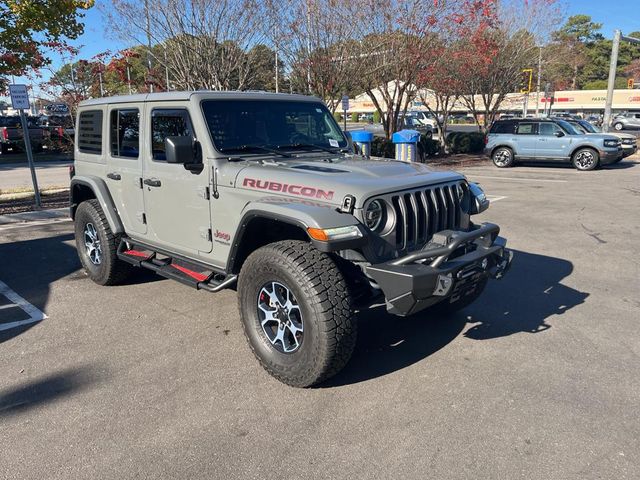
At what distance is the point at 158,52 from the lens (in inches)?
581

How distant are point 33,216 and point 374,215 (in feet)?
28.2

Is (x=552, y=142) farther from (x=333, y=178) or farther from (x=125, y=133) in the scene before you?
(x=333, y=178)

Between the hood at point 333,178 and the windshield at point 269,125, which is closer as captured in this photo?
the hood at point 333,178

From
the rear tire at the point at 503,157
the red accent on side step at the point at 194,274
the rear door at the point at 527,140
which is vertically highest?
the rear door at the point at 527,140

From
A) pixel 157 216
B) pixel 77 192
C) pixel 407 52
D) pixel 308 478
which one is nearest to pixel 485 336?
pixel 308 478

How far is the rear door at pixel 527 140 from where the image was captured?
17906 millimetres

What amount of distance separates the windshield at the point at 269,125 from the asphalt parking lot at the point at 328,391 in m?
1.64

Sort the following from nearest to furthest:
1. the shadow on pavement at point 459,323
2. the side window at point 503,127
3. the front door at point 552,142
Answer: the shadow on pavement at point 459,323 < the front door at point 552,142 < the side window at point 503,127

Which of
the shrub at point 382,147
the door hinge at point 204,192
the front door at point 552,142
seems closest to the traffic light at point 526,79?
the front door at point 552,142

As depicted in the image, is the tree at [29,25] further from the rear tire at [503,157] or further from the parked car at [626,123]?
the parked car at [626,123]

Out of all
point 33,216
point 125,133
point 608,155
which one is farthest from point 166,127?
point 608,155

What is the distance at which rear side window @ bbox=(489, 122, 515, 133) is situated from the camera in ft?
60.9

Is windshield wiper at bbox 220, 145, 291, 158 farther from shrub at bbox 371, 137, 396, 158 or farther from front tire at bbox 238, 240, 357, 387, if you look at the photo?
shrub at bbox 371, 137, 396, 158

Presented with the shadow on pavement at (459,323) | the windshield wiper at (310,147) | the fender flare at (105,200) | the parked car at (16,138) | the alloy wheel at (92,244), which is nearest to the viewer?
the shadow on pavement at (459,323)
